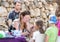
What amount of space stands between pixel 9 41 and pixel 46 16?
3070mm

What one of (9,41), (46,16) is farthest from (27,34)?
(46,16)

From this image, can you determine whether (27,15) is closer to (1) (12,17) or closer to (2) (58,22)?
(2) (58,22)

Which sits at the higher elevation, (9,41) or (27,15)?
(27,15)

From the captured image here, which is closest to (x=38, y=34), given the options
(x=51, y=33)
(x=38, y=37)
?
(x=38, y=37)

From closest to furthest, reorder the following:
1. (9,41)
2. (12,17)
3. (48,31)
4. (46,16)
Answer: (9,41), (48,31), (12,17), (46,16)

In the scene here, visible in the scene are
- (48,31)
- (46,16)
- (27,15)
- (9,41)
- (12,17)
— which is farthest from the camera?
(46,16)

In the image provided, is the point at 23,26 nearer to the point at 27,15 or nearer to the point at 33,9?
the point at 27,15

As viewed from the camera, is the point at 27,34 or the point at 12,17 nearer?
the point at 27,34

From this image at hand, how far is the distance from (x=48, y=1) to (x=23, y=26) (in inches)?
112

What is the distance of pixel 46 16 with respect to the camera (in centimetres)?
564

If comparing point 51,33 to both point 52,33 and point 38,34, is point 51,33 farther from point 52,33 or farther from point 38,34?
point 38,34

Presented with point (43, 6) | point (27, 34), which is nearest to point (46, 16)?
point (43, 6)

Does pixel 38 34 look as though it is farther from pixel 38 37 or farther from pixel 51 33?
pixel 51 33

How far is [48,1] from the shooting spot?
5793 mm
